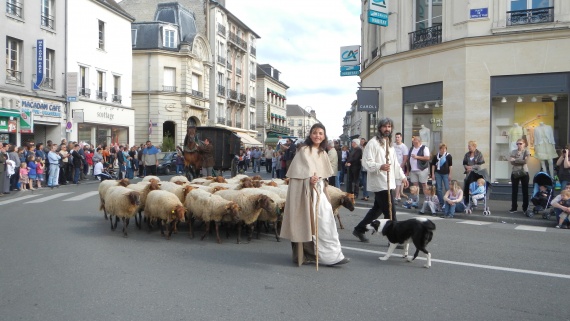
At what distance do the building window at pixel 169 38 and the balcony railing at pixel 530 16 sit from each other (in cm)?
3555

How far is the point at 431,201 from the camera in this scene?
41.4ft

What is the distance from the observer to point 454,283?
19.4 feet

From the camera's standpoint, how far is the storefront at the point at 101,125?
2956cm

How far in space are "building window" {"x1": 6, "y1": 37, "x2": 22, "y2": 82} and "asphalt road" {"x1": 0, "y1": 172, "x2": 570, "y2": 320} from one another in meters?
18.4

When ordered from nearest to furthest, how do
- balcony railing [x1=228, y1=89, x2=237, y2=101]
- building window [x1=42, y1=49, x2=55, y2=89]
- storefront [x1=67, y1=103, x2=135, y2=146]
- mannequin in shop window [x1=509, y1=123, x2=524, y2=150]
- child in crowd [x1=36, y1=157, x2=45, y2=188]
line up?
mannequin in shop window [x1=509, y1=123, x2=524, y2=150]
child in crowd [x1=36, y1=157, x2=45, y2=188]
building window [x1=42, y1=49, x2=55, y2=89]
storefront [x1=67, y1=103, x2=135, y2=146]
balcony railing [x1=228, y1=89, x2=237, y2=101]

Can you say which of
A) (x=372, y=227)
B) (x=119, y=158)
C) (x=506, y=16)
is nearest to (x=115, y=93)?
(x=119, y=158)

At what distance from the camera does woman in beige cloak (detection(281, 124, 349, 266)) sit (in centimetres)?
654

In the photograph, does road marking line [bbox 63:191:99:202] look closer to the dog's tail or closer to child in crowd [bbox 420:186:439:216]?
child in crowd [bbox 420:186:439:216]

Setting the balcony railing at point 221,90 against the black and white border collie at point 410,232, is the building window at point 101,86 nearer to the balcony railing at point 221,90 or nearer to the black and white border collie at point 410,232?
the balcony railing at point 221,90

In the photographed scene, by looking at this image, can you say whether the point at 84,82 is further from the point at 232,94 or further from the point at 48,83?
the point at 232,94

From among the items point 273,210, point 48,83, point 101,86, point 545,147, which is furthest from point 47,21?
point 545,147

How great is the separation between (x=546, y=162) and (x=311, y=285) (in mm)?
11960

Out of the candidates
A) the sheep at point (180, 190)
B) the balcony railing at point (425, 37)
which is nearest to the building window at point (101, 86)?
the balcony railing at point (425, 37)

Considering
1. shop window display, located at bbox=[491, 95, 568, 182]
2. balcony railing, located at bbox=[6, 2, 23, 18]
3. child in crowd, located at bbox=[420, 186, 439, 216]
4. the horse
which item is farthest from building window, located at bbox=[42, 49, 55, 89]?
shop window display, located at bbox=[491, 95, 568, 182]
